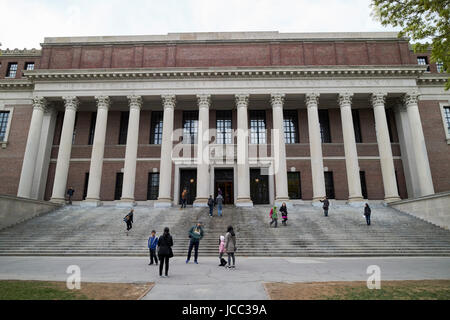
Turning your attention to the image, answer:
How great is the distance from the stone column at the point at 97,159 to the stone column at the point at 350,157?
845 inches

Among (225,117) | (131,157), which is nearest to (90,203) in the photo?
(131,157)

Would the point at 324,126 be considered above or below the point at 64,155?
above

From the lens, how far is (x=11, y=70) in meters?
29.2

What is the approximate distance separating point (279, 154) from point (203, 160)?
6.55 metres

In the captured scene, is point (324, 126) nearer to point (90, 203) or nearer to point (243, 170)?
point (243, 170)

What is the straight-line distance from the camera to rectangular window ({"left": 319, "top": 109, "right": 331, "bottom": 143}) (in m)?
28.4

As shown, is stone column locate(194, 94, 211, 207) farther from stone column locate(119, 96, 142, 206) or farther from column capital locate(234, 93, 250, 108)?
stone column locate(119, 96, 142, 206)

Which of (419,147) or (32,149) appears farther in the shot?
(32,149)

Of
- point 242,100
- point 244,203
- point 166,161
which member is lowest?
point 244,203

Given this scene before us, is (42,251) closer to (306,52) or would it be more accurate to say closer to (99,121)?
(99,121)

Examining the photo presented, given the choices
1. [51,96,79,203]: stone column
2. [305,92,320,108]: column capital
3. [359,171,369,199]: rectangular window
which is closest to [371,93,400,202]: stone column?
[359,171,369,199]: rectangular window

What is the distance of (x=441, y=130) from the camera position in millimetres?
26453

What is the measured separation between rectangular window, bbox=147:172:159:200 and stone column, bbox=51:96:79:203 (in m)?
7.28

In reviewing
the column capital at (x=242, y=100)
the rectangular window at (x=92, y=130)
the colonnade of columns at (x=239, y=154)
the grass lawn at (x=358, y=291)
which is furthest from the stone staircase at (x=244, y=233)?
→ the column capital at (x=242, y=100)
